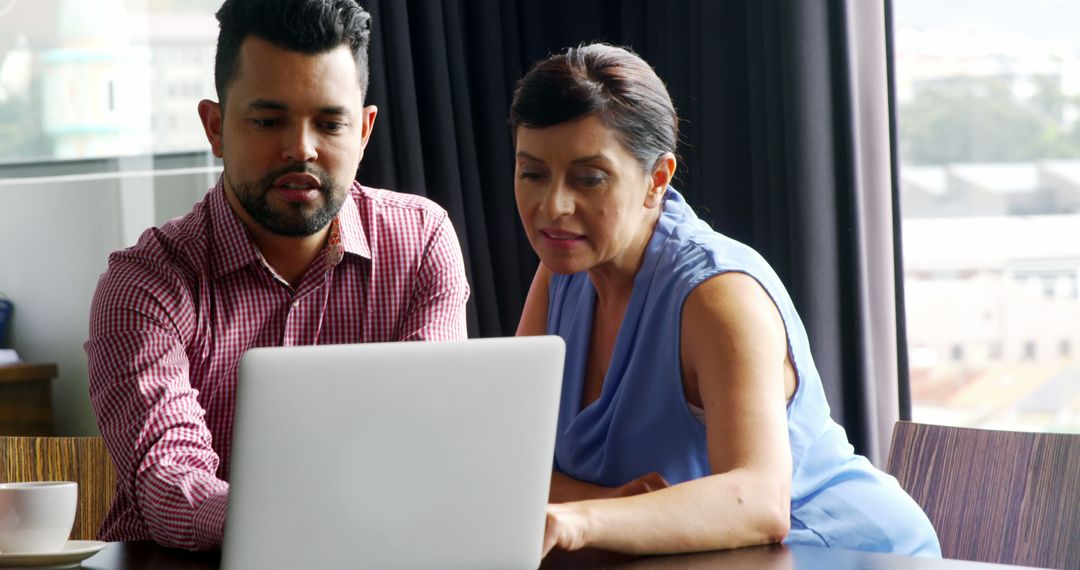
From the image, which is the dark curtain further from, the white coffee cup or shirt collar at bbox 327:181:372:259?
the white coffee cup

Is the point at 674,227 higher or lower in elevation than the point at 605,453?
higher

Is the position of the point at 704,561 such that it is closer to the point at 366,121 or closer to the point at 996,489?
the point at 996,489

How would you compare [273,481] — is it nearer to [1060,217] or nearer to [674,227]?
[674,227]

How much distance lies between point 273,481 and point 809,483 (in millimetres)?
829

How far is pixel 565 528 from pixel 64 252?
210 cm

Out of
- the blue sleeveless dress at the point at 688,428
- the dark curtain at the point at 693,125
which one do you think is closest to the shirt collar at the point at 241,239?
the blue sleeveless dress at the point at 688,428

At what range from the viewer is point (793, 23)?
251cm

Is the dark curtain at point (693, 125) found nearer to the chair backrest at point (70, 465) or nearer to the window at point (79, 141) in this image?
the window at point (79, 141)

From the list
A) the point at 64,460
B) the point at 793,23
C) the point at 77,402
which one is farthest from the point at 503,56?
the point at 64,460

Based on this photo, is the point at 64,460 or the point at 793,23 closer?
the point at 64,460

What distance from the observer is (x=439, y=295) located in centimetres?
184

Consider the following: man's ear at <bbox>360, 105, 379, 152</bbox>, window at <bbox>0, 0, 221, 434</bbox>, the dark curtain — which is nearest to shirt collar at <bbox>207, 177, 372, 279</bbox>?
man's ear at <bbox>360, 105, 379, 152</bbox>

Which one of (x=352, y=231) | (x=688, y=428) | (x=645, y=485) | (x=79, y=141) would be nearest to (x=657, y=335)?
(x=688, y=428)

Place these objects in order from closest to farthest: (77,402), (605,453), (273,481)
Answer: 1. (273,481)
2. (605,453)
3. (77,402)
